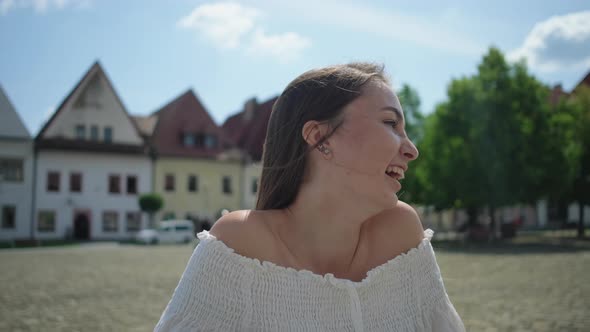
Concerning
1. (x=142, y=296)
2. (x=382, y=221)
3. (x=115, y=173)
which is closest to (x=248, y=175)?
(x=115, y=173)

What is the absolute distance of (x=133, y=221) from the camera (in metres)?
42.5

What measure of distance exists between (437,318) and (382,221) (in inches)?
14.3

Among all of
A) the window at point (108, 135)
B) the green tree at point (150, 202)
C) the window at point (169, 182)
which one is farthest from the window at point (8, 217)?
the window at point (169, 182)

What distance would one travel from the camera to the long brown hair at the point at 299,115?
5.52 feet

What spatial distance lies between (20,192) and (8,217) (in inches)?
73.6

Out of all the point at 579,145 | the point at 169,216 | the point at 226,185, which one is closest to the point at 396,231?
the point at 579,145

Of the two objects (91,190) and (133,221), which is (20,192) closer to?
(91,190)

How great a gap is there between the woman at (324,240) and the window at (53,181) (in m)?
41.5

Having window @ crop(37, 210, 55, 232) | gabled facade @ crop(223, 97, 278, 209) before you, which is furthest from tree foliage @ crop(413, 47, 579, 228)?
window @ crop(37, 210, 55, 232)

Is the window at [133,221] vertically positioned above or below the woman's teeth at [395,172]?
below

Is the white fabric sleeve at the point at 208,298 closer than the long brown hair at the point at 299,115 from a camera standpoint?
Yes

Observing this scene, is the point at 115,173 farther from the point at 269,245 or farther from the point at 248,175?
the point at 269,245

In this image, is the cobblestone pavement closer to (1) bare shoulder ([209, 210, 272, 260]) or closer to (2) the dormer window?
(1) bare shoulder ([209, 210, 272, 260])

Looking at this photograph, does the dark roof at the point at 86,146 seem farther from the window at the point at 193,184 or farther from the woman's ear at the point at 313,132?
the woman's ear at the point at 313,132
